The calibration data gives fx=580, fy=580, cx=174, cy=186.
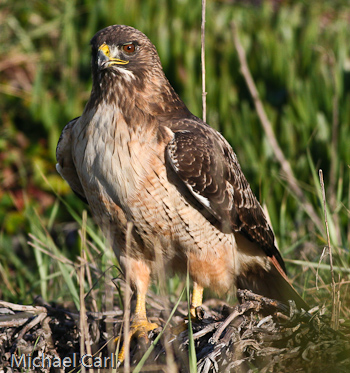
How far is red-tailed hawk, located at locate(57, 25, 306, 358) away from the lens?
3.04m

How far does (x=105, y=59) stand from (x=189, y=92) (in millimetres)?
3511

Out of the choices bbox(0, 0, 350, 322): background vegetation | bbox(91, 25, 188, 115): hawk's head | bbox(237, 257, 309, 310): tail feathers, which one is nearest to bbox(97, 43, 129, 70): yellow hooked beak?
bbox(91, 25, 188, 115): hawk's head

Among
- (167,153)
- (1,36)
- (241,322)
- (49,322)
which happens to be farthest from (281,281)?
(1,36)

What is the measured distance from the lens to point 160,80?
342cm

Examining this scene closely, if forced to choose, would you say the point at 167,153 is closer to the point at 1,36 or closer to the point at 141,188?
the point at 141,188

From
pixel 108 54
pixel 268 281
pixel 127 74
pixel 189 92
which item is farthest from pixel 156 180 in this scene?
pixel 189 92

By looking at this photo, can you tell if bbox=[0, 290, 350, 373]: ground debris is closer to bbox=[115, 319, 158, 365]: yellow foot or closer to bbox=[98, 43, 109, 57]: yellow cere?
bbox=[115, 319, 158, 365]: yellow foot

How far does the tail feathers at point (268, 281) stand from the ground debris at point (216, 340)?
61 centimetres

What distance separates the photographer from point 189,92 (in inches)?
261

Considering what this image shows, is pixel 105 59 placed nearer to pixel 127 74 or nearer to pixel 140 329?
pixel 127 74

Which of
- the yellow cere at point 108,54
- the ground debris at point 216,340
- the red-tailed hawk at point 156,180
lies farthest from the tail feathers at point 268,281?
the yellow cere at point 108,54

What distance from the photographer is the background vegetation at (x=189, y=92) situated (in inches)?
215

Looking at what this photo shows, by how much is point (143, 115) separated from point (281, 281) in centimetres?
131

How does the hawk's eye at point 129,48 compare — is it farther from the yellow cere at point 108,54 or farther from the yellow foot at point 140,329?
the yellow foot at point 140,329
